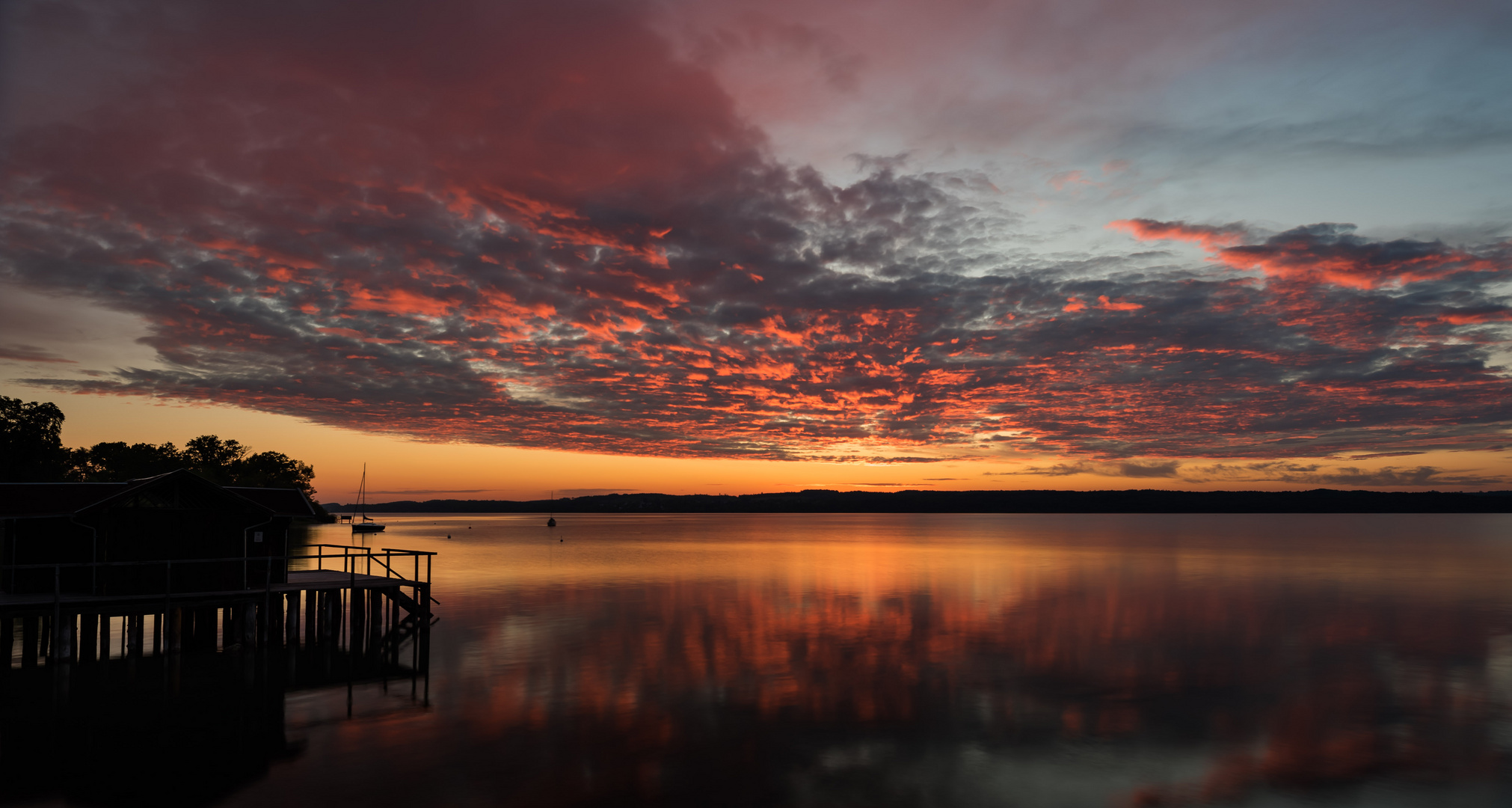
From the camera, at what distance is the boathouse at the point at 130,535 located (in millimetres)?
28234

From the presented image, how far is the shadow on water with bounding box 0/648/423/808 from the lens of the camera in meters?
17.4

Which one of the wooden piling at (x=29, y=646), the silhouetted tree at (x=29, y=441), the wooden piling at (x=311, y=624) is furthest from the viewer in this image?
the silhouetted tree at (x=29, y=441)

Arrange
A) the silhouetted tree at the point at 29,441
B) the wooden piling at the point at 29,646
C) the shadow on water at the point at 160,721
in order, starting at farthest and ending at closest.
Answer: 1. the silhouetted tree at the point at 29,441
2. the wooden piling at the point at 29,646
3. the shadow on water at the point at 160,721

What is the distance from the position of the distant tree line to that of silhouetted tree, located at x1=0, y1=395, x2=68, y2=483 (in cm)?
6

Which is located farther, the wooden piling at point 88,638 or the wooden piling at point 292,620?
the wooden piling at point 292,620

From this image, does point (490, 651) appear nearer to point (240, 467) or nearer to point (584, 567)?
point (584, 567)

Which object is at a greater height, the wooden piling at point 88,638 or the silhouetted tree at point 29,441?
the silhouetted tree at point 29,441

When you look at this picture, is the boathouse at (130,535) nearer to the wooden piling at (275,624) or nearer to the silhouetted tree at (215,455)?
the wooden piling at (275,624)

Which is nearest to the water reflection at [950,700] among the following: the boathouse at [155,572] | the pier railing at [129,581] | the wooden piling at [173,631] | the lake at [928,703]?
the lake at [928,703]

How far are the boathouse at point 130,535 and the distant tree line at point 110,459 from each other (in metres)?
26.8

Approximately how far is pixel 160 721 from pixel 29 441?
224 feet

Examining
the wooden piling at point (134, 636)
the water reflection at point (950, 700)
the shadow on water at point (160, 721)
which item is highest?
the wooden piling at point (134, 636)

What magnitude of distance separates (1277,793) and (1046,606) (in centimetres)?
3320

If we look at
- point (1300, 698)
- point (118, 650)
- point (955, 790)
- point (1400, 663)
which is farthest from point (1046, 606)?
point (118, 650)
